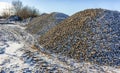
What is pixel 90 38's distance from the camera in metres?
14.6

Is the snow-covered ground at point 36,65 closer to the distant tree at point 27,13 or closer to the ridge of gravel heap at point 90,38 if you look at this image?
the ridge of gravel heap at point 90,38

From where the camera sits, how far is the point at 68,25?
17531mm

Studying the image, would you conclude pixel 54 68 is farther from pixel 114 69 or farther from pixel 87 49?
pixel 87 49

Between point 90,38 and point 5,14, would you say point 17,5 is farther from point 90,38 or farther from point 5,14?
point 90,38

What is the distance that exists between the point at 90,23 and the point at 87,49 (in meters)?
3.21

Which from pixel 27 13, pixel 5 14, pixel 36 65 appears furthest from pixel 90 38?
pixel 5 14

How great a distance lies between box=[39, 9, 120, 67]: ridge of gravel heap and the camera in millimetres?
12850

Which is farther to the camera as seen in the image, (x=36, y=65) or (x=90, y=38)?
(x=90, y=38)

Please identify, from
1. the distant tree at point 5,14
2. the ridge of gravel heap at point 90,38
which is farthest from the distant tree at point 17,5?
the ridge of gravel heap at point 90,38

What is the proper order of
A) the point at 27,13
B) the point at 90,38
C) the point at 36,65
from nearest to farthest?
1. the point at 36,65
2. the point at 90,38
3. the point at 27,13

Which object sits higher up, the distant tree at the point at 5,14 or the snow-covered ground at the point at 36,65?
the snow-covered ground at the point at 36,65

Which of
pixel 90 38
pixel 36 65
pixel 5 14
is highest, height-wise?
pixel 90 38

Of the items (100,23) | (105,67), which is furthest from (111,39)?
(105,67)

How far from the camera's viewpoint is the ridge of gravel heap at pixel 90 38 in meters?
12.9
